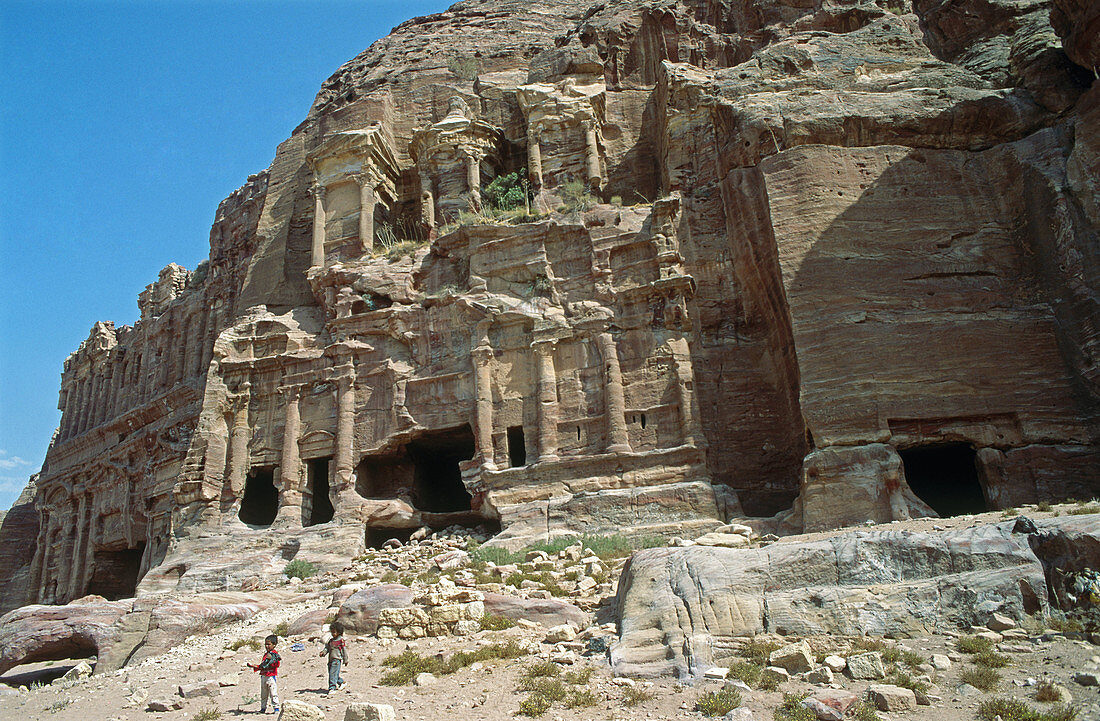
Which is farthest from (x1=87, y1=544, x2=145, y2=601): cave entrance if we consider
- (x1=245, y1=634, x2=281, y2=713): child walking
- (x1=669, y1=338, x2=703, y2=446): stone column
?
(x1=245, y1=634, x2=281, y2=713): child walking

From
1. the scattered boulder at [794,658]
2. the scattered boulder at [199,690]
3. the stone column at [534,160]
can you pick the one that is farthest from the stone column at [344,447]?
the scattered boulder at [794,658]

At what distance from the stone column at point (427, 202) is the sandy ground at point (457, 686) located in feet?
64.7

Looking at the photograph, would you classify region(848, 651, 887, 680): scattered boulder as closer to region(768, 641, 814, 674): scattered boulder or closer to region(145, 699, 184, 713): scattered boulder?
region(768, 641, 814, 674): scattered boulder

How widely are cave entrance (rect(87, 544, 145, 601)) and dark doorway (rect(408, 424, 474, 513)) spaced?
1515 centimetres

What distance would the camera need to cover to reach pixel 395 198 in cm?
3431

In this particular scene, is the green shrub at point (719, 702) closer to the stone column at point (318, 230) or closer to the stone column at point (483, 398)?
the stone column at point (483, 398)

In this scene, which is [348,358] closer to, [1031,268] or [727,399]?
[727,399]

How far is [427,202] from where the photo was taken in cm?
3244

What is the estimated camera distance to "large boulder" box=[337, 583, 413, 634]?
44.9ft

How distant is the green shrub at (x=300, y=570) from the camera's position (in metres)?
22.3

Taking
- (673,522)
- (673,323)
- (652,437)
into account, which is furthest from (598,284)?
(673,522)

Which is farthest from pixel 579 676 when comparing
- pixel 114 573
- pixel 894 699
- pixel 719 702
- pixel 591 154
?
pixel 114 573

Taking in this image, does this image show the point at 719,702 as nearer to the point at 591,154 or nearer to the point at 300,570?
the point at 300,570

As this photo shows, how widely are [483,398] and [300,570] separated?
7.00 m
